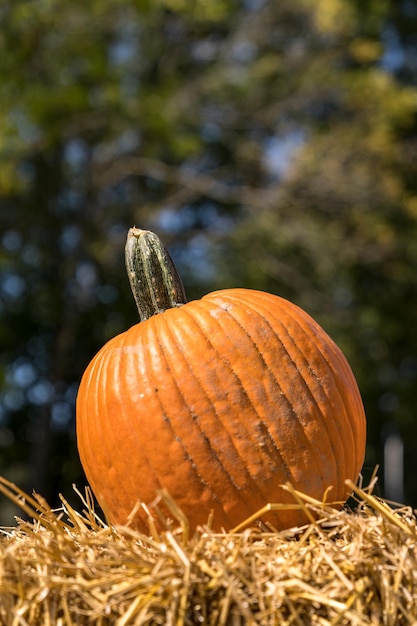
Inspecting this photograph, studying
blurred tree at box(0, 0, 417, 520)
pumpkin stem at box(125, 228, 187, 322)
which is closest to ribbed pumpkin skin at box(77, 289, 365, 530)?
pumpkin stem at box(125, 228, 187, 322)

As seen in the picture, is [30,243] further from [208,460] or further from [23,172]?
[208,460]

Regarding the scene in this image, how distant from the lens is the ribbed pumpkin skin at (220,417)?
1.90 metres

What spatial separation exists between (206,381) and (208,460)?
19 cm

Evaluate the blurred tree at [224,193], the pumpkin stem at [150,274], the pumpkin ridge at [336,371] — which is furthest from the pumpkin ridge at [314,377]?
the blurred tree at [224,193]

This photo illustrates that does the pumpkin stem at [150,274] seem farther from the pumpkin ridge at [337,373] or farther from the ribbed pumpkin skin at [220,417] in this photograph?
the pumpkin ridge at [337,373]

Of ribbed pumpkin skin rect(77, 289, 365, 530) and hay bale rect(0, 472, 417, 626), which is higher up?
ribbed pumpkin skin rect(77, 289, 365, 530)

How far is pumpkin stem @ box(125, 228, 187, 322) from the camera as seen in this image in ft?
7.18

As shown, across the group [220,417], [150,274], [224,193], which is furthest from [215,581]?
[224,193]

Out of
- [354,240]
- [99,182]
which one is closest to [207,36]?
[99,182]

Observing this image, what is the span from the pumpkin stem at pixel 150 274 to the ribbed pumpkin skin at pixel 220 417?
5.0 inches

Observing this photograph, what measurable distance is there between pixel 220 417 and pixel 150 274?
19.4 inches

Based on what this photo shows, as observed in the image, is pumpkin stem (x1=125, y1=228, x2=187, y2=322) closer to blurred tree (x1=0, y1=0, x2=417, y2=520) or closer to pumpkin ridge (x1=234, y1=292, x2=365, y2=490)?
pumpkin ridge (x1=234, y1=292, x2=365, y2=490)

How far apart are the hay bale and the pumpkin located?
0.26 meters

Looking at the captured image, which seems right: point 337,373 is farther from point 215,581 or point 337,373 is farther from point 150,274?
A: point 215,581
